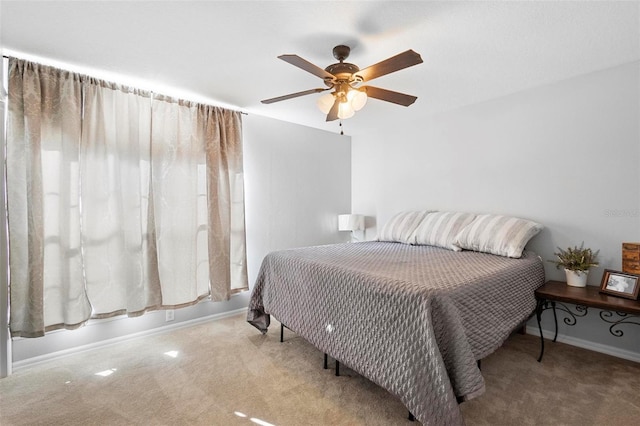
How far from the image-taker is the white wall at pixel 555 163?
2350 millimetres

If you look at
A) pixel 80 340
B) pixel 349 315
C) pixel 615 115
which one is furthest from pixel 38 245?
pixel 615 115

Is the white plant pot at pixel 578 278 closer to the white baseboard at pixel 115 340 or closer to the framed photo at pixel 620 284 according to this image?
the framed photo at pixel 620 284

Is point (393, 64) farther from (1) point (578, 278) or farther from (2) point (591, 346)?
(2) point (591, 346)

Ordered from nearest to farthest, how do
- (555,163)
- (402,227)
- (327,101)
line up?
(327,101) < (555,163) < (402,227)

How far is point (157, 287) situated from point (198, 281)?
396 mm

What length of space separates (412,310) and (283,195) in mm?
2629

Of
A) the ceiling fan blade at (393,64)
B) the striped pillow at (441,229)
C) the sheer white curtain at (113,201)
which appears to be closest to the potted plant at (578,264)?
the striped pillow at (441,229)

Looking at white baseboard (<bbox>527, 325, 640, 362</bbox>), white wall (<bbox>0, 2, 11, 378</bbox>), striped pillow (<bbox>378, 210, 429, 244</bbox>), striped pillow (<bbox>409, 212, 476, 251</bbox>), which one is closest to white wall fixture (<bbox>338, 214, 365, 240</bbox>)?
striped pillow (<bbox>378, 210, 429, 244</bbox>)

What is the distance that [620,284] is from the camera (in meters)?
2.14

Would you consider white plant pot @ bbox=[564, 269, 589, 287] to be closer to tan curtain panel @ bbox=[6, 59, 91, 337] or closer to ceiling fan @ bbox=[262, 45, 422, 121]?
ceiling fan @ bbox=[262, 45, 422, 121]

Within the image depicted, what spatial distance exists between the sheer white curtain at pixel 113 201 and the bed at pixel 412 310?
91 centimetres

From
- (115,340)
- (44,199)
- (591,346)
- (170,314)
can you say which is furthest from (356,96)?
(115,340)

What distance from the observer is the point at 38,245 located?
7.27 ft

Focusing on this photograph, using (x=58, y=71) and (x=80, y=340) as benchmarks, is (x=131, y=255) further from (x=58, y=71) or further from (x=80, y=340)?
(x=58, y=71)
